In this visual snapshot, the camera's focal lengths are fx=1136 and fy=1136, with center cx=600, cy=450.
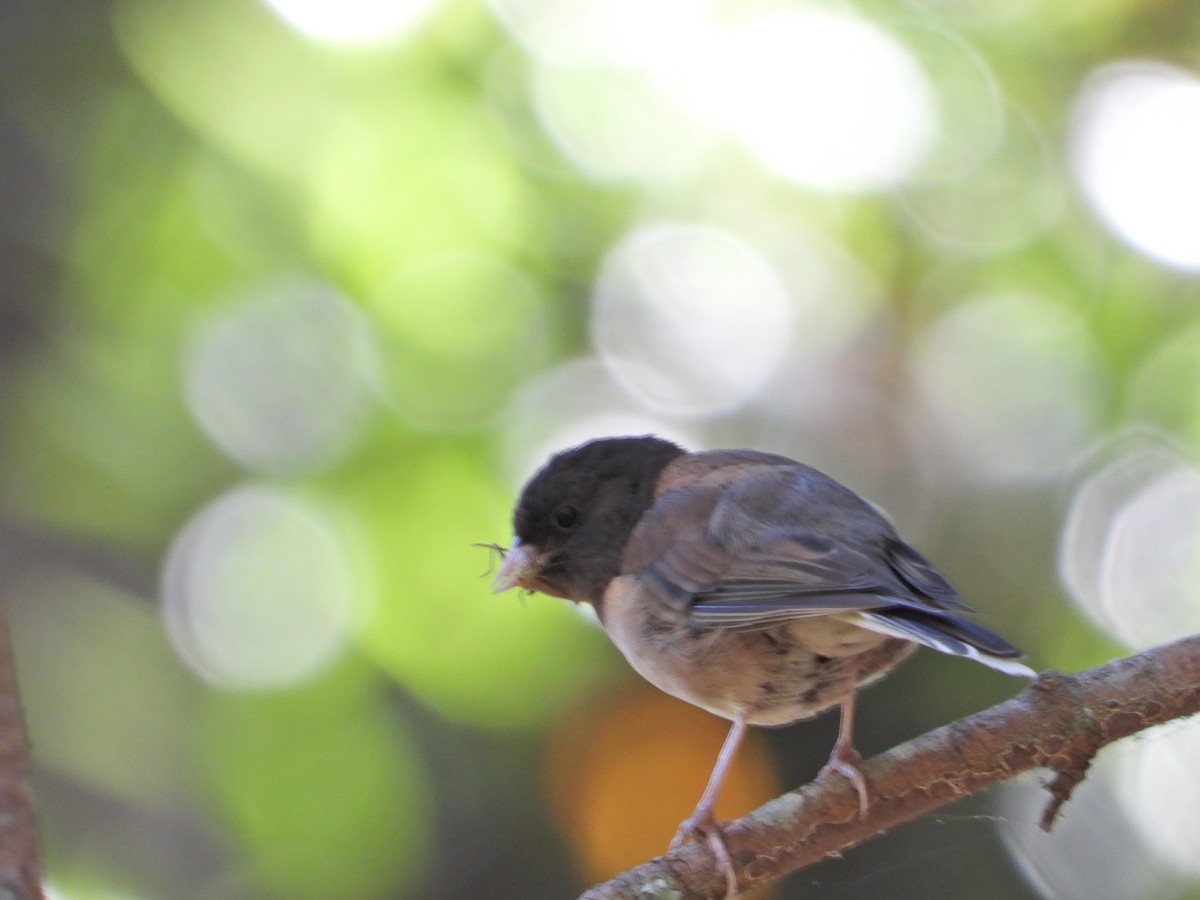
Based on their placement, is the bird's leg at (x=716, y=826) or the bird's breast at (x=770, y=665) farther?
the bird's breast at (x=770, y=665)

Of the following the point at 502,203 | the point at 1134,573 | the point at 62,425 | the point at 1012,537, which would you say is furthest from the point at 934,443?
the point at 62,425

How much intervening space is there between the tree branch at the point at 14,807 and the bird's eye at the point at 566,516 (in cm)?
116

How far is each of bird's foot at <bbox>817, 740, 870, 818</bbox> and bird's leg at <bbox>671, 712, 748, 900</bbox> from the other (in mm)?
150

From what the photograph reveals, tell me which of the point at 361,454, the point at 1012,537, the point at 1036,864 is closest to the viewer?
the point at 1036,864

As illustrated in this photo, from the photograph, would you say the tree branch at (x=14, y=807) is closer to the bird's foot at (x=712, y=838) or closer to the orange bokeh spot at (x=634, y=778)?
the bird's foot at (x=712, y=838)

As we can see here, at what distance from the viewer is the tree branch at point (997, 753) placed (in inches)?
67.4

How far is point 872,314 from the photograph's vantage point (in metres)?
3.04

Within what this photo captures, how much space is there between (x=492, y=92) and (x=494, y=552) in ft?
3.85

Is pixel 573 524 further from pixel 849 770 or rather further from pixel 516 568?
pixel 849 770

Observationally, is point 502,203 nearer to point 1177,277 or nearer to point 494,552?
point 494,552

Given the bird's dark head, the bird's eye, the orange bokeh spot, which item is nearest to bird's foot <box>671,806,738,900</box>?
the bird's dark head

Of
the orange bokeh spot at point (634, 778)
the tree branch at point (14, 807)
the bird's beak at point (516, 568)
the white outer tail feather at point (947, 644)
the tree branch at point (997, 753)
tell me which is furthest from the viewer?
the orange bokeh spot at point (634, 778)

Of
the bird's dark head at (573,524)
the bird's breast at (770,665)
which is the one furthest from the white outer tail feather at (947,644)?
the bird's dark head at (573,524)

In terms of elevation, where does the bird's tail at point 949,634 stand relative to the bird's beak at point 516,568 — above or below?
below
